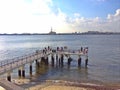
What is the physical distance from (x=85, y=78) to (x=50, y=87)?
9529mm

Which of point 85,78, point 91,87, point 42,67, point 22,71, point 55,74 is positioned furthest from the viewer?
point 42,67

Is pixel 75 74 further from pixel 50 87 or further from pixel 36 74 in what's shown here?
pixel 50 87

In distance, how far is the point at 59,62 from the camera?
47875 mm

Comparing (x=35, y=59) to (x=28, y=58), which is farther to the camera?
(x=35, y=59)

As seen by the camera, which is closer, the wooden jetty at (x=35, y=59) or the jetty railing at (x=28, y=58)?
the jetty railing at (x=28, y=58)

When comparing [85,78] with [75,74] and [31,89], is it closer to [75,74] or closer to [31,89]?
[75,74]

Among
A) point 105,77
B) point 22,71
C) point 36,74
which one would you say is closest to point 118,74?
point 105,77

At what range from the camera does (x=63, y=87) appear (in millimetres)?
29156

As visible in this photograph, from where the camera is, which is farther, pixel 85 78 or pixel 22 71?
pixel 85 78

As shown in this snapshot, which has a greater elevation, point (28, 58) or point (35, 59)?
point (28, 58)

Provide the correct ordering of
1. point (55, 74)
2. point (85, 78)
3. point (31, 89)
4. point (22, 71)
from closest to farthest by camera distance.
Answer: point (31, 89) → point (22, 71) → point (85, 78) → point (55, 74)

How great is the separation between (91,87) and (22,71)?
9.84 meters

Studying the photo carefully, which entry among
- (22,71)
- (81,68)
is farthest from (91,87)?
(81,68)

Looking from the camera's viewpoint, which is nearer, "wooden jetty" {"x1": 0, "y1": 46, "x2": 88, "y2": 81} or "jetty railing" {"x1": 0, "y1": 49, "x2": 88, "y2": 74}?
"jetty railing" {"x1": 0, "y1": 49, "x2": 88, "y2": 74}
